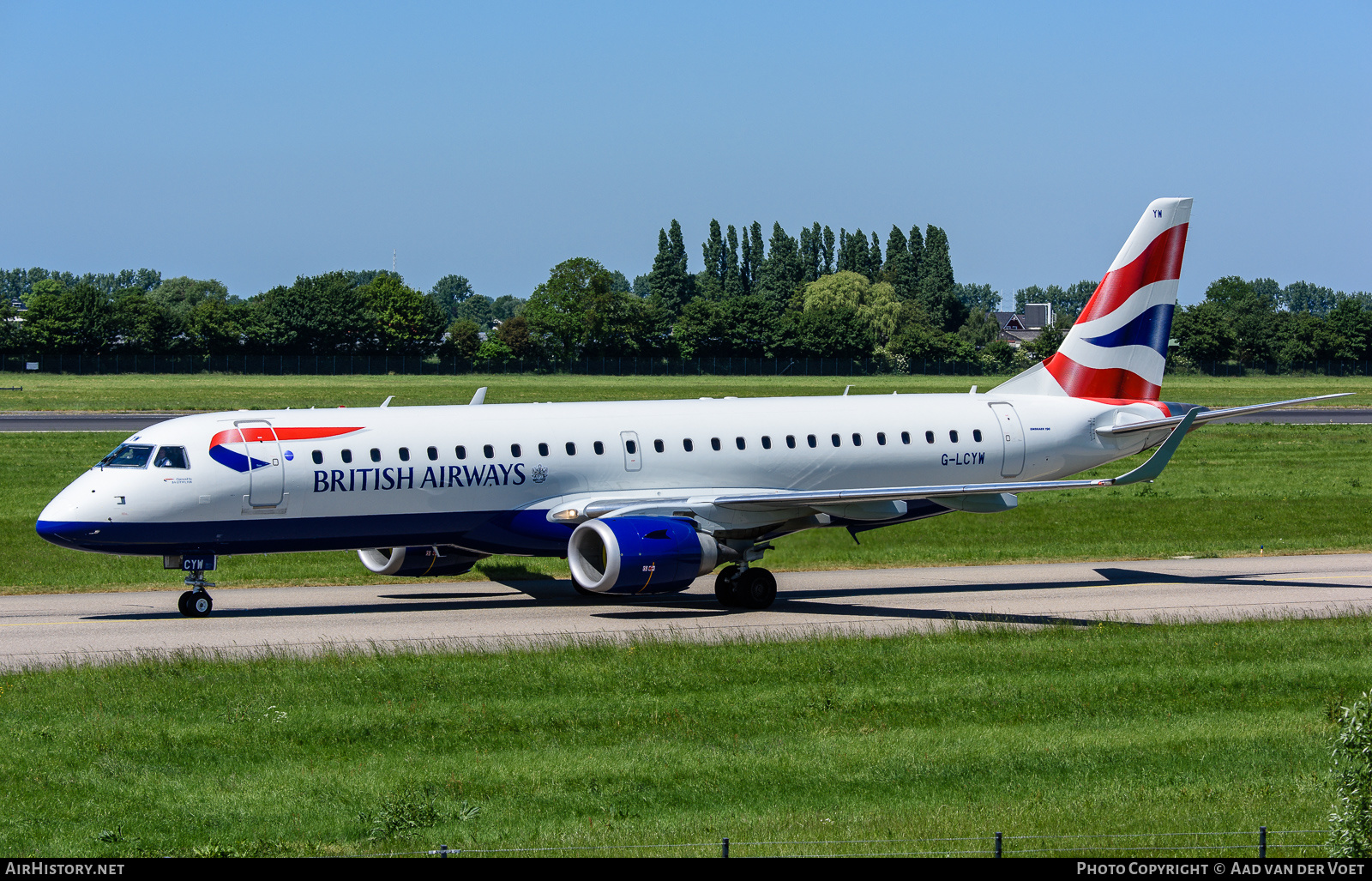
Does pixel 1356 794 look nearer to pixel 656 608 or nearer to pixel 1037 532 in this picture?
pixel 656 608

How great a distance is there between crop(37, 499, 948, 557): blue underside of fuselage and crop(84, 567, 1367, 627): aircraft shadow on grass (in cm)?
142

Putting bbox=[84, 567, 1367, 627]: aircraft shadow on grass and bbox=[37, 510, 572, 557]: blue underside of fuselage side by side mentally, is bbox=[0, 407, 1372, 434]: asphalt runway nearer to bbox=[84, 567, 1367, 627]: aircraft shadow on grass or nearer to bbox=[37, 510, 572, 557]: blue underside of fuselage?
bbox=[84, 567, 1367, 627]: aircraft shadow on grass

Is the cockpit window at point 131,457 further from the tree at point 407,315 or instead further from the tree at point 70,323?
the tree at point 407,315

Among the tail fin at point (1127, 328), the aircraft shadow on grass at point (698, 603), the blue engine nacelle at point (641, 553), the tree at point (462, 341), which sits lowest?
the aircraft shadow on grass at point (698, 603)

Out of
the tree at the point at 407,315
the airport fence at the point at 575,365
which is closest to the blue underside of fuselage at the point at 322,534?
the airport fence at the point at 575,365

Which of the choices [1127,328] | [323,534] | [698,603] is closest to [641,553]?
[698,603]

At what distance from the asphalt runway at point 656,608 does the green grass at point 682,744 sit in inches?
95.8

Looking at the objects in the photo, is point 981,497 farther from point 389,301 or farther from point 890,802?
point 389,301

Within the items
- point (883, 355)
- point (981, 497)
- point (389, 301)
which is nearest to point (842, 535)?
point (981, 497)

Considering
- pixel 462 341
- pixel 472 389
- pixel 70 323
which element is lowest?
pixel 472 389

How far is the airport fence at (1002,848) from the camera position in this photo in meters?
12.6

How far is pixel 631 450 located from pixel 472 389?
3877 inches

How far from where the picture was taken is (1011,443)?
1318 inches
